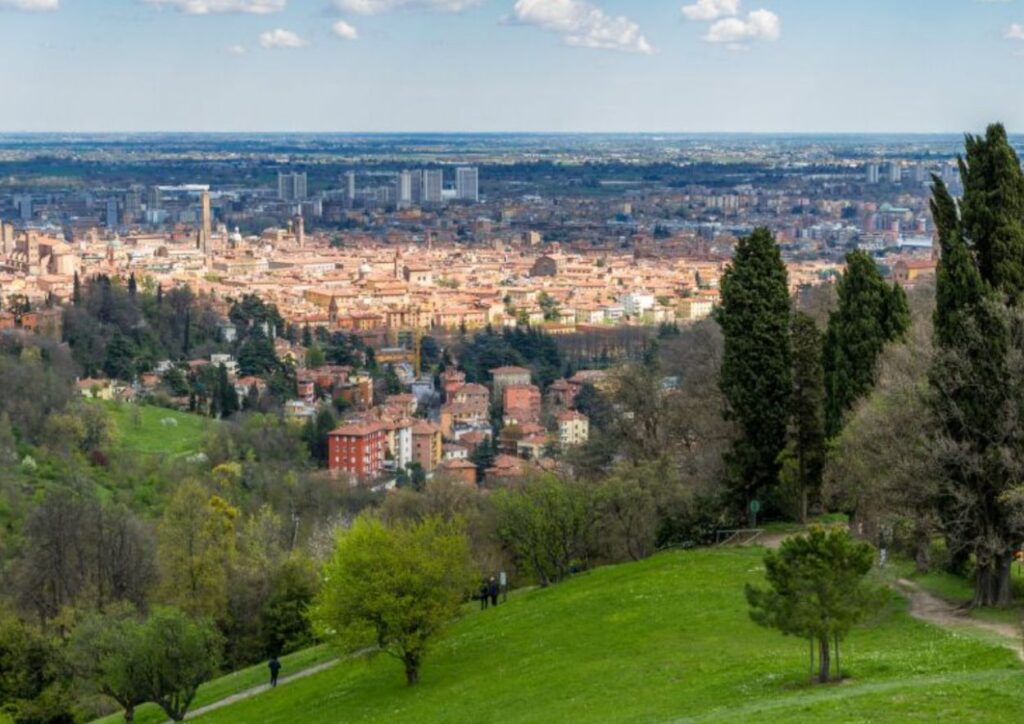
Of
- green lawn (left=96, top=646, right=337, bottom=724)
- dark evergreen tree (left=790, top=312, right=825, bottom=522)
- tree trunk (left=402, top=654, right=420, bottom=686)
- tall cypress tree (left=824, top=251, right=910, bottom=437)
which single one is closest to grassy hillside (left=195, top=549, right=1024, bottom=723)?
tree trunk (left=402, top=654, right=420, bottom=686)

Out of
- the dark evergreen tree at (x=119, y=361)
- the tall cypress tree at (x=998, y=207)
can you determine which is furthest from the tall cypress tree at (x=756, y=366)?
the dark evergreen tree at (x=119, y=361)

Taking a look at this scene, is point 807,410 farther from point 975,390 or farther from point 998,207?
point 998,207

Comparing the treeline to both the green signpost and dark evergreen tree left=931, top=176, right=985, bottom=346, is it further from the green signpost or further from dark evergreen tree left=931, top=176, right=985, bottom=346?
the green signpost

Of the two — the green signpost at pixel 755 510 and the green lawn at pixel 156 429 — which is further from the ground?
the green signpost at pixel 755 510

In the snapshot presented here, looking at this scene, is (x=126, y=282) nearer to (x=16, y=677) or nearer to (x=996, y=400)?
(x=16, y=677)

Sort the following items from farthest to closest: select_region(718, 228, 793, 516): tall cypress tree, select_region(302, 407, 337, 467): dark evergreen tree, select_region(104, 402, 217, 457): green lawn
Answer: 1. select_region(302, 407, 337, 467): dark evergreen tree
2. select_region(104, 402, 217, 457): green lawn
3. select_region(718, 228, 793, 516): tall cypress tree

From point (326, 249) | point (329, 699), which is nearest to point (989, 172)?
point (329, 699)

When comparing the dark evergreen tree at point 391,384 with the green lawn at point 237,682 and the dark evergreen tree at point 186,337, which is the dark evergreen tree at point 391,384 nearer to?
the dark evergreen tree at point 186,337
